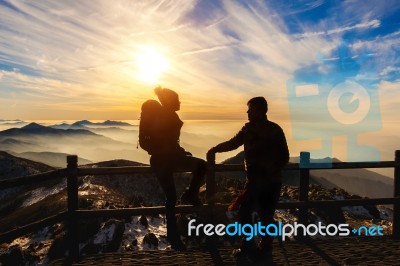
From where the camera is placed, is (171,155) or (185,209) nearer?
(171,155)

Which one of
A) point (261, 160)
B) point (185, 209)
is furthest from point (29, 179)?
point (261, 160)

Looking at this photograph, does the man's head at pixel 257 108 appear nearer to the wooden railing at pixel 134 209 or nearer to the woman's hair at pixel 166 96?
the woman's hair at pixel 166 96

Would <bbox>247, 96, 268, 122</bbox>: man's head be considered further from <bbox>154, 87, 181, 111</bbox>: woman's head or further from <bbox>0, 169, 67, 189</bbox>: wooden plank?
<bbox>0, 169, 67, 189</bbox>: wooden plank

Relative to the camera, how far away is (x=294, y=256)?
653 cm

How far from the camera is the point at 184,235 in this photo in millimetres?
8875

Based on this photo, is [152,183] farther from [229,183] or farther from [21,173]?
[21,173]

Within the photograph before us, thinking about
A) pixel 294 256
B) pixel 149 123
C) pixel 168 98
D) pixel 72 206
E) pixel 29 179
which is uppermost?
pixel 168 98

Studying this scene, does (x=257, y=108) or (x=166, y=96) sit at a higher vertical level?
(x=166, y=96)

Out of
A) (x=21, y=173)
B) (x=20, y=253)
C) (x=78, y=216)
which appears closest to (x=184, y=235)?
(x=78, y=216)

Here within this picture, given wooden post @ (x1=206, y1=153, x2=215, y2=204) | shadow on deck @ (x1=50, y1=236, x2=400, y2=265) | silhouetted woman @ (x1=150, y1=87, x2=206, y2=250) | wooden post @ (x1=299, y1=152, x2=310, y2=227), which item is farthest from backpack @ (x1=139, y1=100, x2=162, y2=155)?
wooden post @ (x1=299, y1=152, x2=310, y2=227)

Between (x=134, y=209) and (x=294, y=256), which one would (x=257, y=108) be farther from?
(x=134, y=209)

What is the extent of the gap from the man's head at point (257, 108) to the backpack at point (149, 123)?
144 centimetres

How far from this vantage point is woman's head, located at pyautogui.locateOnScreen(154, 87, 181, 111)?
234 inches

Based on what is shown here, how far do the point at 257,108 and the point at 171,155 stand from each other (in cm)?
166
